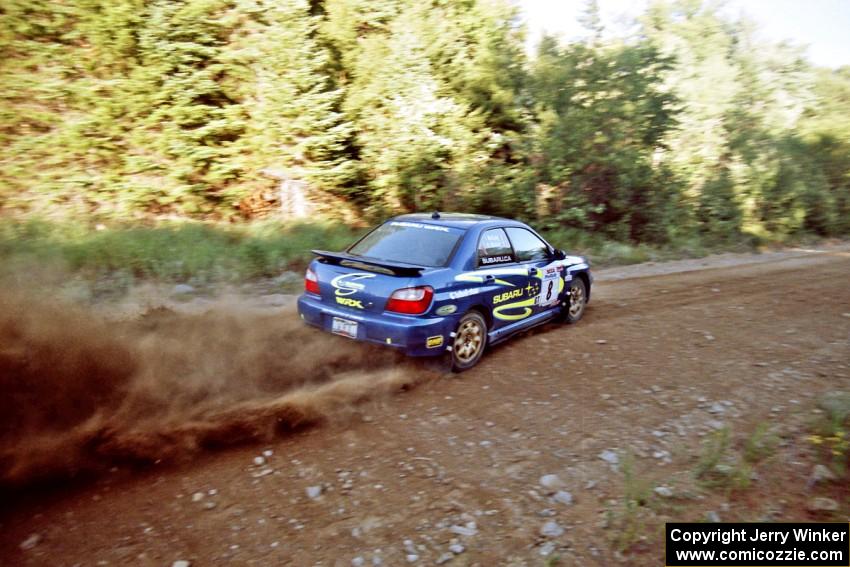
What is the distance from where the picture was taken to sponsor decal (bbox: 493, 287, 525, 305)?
5727 mm

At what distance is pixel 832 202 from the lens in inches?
752

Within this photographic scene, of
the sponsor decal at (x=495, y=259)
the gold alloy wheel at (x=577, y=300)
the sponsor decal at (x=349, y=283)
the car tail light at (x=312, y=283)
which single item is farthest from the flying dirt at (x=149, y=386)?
the gold alloy wheel at (x=577, y=300)

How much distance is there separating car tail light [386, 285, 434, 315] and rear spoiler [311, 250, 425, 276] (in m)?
0.16

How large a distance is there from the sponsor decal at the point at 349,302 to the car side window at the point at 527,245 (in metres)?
2.04

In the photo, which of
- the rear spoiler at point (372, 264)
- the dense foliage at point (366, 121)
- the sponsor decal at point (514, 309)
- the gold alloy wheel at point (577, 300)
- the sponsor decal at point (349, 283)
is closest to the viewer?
the rear spoiler at point (372, 264)

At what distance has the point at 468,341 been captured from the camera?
5.48 meters

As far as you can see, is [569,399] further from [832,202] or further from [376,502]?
[832,202]

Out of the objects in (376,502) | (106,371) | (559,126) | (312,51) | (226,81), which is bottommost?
(376,502)

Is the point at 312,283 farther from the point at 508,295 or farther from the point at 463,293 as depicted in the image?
the point at 508,295

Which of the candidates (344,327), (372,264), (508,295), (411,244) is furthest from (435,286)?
(508,295)

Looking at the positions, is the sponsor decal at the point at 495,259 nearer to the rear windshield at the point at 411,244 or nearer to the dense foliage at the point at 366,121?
the rear windshield at the point at 411,244

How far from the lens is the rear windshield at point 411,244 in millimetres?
5398

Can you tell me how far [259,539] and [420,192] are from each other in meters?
11.0

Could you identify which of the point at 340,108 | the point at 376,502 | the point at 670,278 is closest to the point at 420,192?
the point at 340,108
